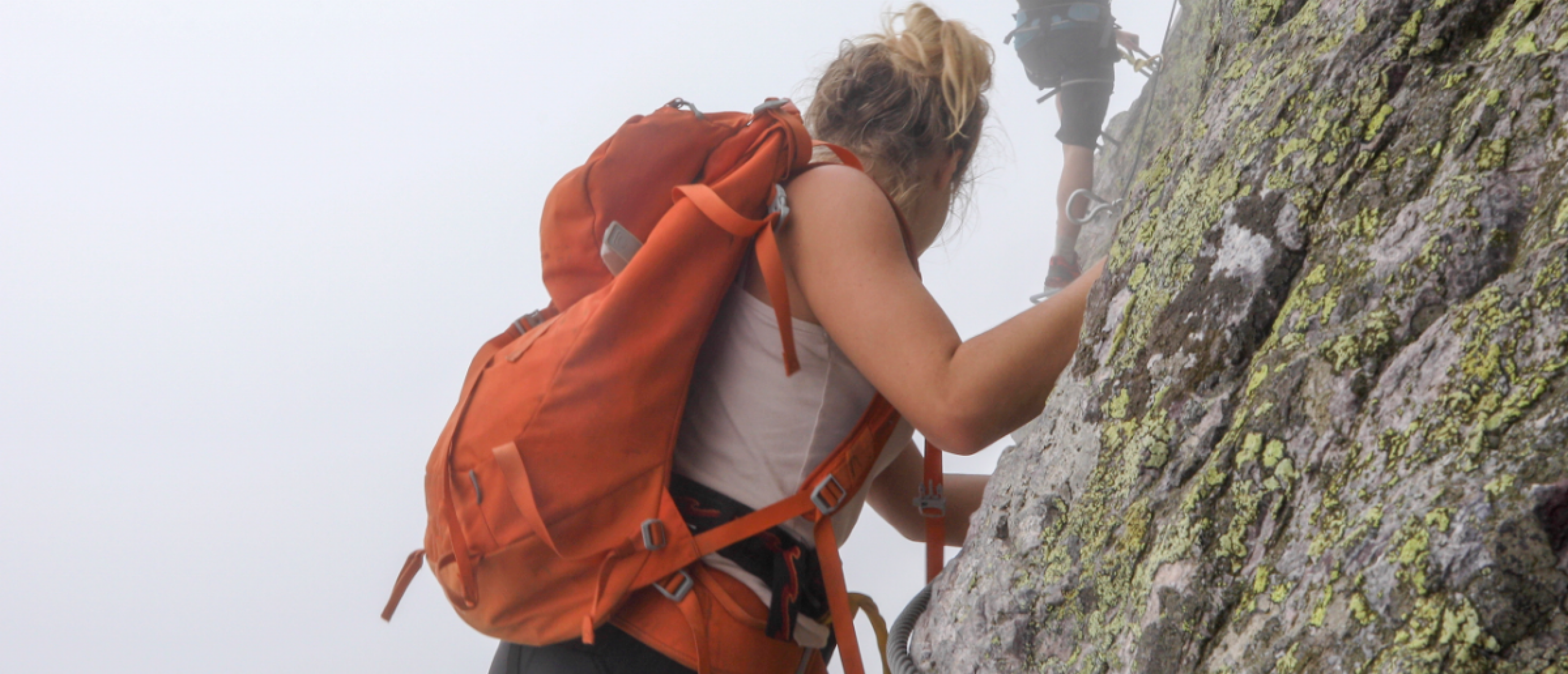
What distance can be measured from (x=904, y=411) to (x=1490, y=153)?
70cm

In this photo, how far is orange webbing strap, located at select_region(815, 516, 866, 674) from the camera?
1495mm

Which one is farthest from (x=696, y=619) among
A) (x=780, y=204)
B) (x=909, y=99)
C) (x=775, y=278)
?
(x=909, y=99)

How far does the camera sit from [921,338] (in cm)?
116

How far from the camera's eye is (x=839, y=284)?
1271 millimetres

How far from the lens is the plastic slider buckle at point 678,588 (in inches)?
57.8

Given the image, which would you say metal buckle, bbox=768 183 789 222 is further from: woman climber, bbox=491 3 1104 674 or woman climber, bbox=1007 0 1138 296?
woman climber, bbox=1007 0 1138 296

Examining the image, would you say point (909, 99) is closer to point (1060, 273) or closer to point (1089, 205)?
point (1060, 273)

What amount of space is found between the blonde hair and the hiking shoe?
332 cm

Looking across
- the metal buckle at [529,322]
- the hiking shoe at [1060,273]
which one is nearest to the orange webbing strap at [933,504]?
the metal buckle at [529,322]

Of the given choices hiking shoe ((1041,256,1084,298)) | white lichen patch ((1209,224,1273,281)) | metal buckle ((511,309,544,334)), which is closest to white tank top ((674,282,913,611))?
metal buckle ((511,309,544,334))

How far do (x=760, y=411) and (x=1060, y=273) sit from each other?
13.0 ft

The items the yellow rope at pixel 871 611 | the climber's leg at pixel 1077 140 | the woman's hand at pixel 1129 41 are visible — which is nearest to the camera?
the yellow rope at pixel 871 611

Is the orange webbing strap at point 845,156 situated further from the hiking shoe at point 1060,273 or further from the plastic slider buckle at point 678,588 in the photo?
the hiking shoe at point 1060,273

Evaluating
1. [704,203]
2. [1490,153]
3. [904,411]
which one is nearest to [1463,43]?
[1490,153]
